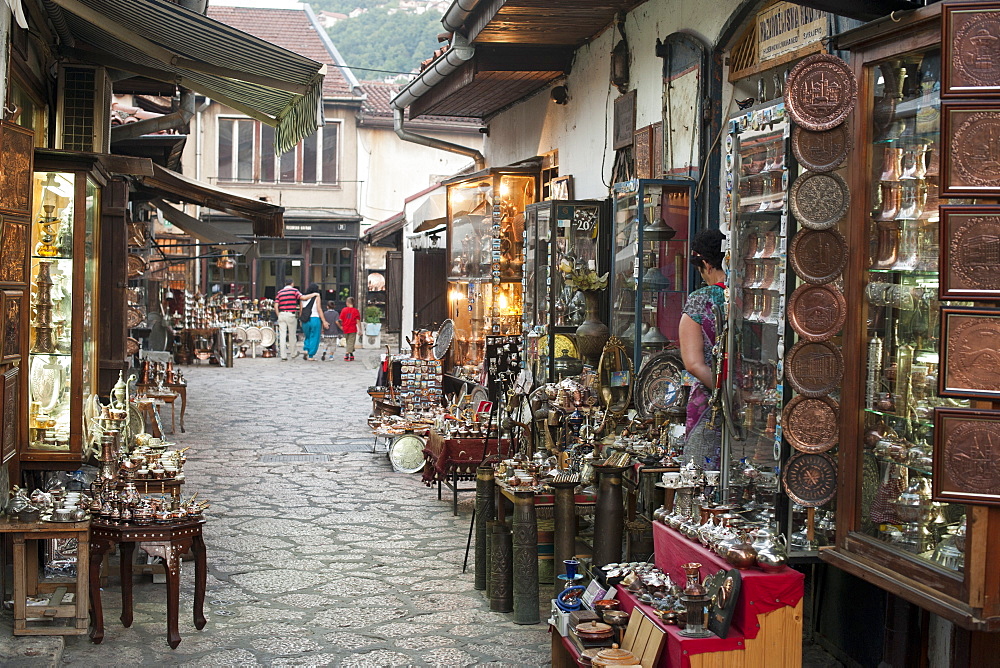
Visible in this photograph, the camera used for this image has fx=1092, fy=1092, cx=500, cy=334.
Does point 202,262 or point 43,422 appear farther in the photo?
point 202,262

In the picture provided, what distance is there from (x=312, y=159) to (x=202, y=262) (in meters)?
4.88

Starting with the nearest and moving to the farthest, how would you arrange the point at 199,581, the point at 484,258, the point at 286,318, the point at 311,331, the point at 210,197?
the point at 199,581 < the point at 210,197 < the point at 484,258 < the point at 286,318 < the point at 311,331

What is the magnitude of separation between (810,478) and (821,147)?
4.64 feet

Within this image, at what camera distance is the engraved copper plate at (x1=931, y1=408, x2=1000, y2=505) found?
3674 millimetres

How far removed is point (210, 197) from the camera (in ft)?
41.3

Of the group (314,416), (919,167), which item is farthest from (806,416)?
(314,416)

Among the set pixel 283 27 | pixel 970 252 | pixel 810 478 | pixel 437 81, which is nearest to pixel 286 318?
pixel 437 81

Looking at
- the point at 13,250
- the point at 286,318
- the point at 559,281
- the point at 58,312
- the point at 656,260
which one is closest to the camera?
the point at 13,250

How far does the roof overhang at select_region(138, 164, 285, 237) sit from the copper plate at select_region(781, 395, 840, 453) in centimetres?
836

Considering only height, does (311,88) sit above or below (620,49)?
below

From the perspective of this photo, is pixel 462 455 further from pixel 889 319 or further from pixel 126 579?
pixel 889 319

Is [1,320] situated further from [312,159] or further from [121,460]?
[312,159]

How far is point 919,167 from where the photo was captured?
437 centimetres

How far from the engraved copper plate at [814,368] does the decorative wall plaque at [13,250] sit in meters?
4.00
